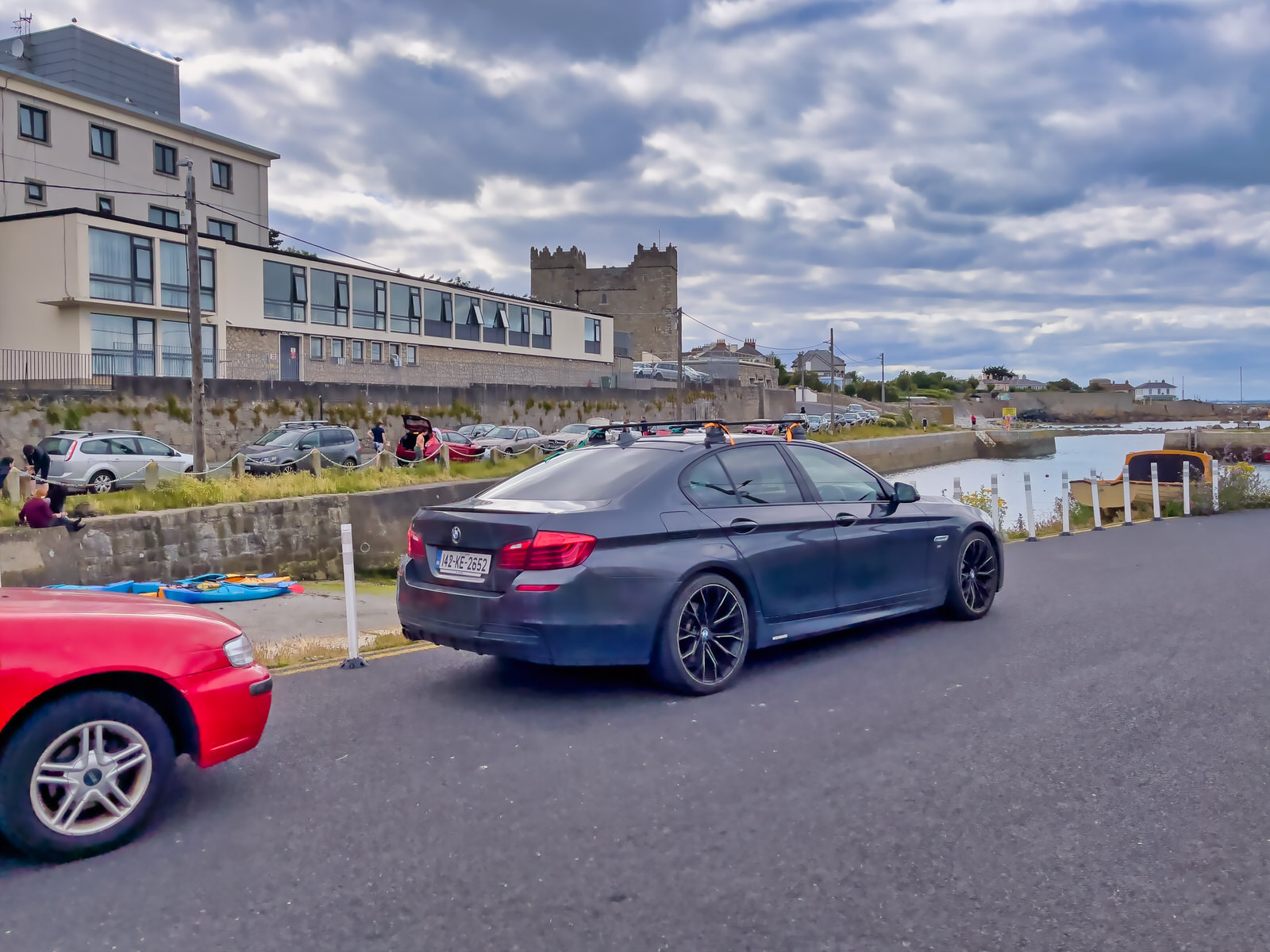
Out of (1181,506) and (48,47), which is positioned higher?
(48,47)

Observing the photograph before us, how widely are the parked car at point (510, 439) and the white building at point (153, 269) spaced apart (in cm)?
954

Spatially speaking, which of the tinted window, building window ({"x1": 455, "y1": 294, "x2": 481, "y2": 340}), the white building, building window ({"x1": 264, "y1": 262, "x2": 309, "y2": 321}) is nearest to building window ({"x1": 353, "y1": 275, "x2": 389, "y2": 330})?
the white building

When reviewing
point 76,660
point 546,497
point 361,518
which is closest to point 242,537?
point 361,518

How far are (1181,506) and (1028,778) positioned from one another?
59.1 ft

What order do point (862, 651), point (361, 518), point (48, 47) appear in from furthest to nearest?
point (48, 47) → point (361, 518) → point (862, 651)

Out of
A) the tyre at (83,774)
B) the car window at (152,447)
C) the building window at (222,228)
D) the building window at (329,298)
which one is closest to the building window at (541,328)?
the building window at (329,298)

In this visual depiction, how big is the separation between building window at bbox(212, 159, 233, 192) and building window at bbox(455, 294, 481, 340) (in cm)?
1178

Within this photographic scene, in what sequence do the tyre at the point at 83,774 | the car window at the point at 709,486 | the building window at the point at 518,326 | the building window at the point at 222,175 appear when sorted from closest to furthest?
the tyre at the point at 83,774
the car window at the point at 709,486
the building window at the point at 222,175
the building window at the point at 518,326

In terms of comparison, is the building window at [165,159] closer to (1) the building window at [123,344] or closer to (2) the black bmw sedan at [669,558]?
(1) the building window at [123,344]

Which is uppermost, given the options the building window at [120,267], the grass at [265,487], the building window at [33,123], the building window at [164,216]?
the building window at [33,123]

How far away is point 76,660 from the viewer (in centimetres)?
389

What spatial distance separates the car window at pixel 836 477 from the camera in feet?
24.4

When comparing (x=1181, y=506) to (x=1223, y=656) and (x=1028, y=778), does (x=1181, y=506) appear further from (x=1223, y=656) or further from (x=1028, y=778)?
(x=1028, y=778)

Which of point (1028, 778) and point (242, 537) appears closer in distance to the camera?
point (1028, 778)
